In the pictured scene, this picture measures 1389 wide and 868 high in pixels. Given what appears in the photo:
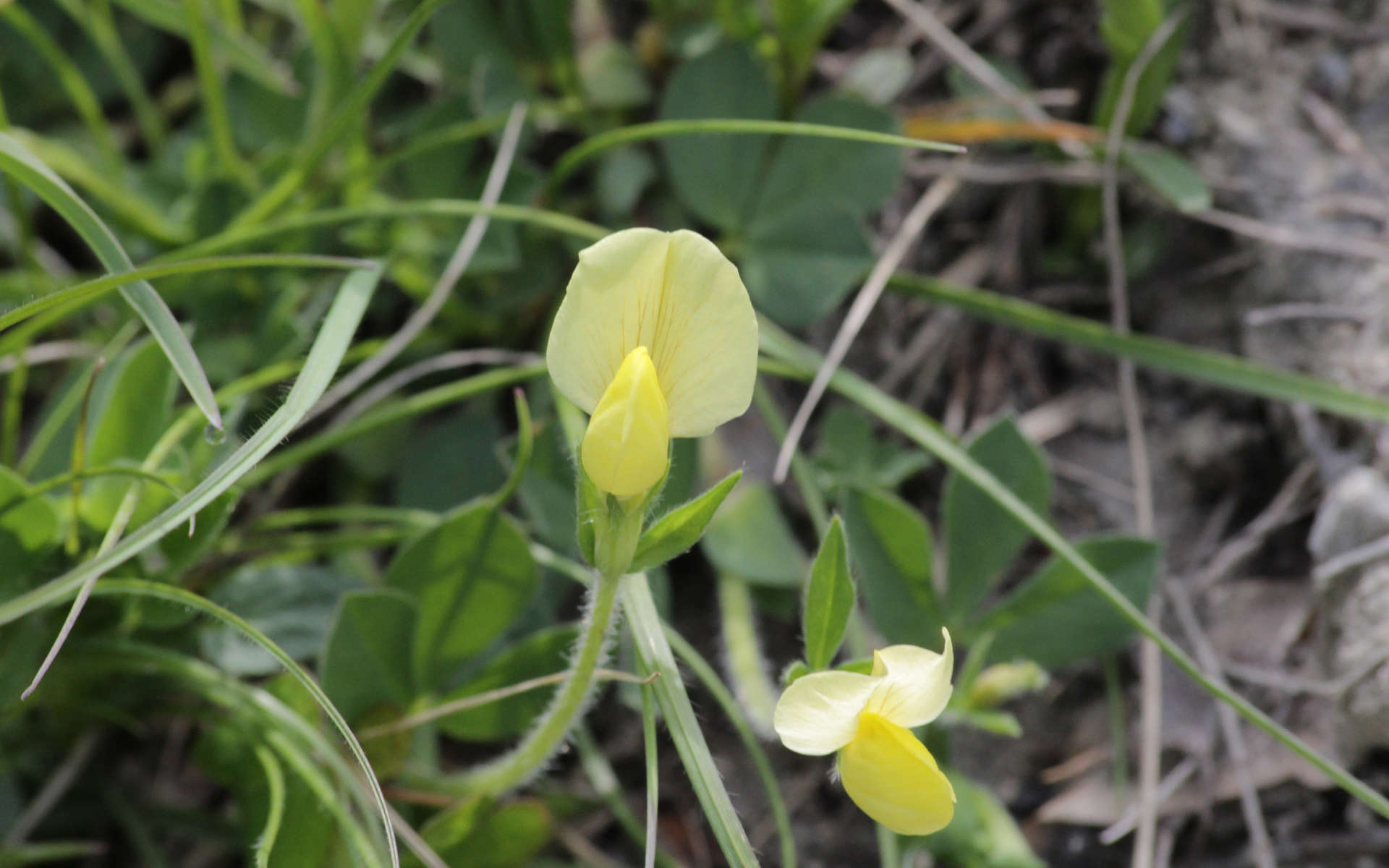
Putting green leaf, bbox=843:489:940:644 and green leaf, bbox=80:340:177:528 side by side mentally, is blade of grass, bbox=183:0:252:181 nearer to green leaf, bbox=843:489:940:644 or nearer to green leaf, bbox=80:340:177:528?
green leaf, bbox=80:340:177:528

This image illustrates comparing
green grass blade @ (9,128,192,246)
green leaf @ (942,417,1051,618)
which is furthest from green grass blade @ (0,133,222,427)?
green leaf @ (942,417,1051,618)

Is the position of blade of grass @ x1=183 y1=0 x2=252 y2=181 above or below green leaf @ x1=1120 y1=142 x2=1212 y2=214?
above

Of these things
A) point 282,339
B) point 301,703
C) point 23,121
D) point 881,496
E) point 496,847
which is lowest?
point 496,847

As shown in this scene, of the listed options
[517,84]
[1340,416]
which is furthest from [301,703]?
[1340,416]

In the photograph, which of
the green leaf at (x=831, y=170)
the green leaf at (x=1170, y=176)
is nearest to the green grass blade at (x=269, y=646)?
the green leaf at (x=831, y=170)

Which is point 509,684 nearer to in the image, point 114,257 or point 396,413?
point 396,413

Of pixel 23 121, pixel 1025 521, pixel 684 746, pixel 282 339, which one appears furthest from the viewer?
pixel 23 121

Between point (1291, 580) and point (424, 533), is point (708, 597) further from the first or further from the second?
point (1291, 580)
